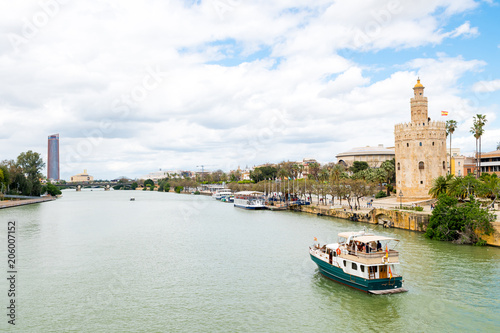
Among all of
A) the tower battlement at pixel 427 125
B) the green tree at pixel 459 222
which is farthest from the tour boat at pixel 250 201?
the green tree at pixel 459 222

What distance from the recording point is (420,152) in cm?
6788

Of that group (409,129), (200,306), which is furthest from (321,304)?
(409,129)

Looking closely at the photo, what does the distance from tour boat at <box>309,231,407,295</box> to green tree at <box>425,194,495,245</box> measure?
18.2 metres

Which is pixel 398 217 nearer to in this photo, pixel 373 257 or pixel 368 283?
pixel 373 257

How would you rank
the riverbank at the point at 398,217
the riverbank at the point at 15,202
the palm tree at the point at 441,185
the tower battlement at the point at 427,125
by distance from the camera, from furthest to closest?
the riverbank at the point at 15,202 → the tower battlement at the point at 427,125 → the palm tree at the point at 441,185 → the riverbank at the point at 398,217

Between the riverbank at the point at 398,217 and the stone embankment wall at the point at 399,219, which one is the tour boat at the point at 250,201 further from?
the stone embankment wall at the point at 399,219

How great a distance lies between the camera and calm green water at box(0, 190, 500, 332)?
72.0 feet

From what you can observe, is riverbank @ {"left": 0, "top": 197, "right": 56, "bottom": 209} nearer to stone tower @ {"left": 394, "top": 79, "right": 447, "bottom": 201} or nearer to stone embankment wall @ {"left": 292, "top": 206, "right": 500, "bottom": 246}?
stone embankment wall @ {"left": 292, "top": 206, "right": 500, "bottom": 246}

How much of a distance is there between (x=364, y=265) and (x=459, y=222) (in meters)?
22.2

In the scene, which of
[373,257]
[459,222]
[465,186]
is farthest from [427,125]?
[373,257]

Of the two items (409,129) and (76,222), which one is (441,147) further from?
(76,222)

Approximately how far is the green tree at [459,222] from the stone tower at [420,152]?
922 inches

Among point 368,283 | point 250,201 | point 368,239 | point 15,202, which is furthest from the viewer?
point 15,202

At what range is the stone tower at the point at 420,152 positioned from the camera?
2655 inches
